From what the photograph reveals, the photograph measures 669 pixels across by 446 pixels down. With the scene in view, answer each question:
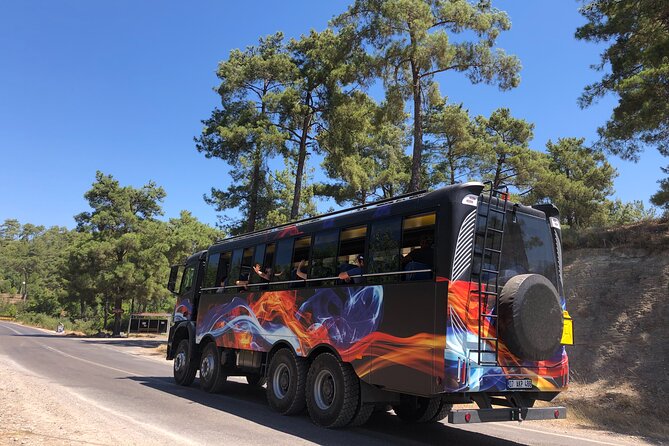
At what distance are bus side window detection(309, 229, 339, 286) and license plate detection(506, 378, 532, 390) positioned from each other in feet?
10.1

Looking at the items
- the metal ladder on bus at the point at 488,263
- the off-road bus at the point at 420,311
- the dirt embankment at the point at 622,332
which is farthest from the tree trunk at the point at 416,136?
the metal ladder on bus at the point at 488,263

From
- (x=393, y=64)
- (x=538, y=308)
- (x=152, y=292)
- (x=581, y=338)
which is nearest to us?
(x=538, y=308)

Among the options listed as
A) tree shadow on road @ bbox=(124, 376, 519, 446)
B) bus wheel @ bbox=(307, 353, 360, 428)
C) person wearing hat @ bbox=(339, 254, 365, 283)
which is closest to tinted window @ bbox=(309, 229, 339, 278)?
person wearing hat @ bbox=(339, 254, 365, 283)

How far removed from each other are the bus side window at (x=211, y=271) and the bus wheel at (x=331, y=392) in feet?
15.4

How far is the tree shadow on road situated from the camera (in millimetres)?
7090

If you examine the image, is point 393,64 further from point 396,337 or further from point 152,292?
point 152,292

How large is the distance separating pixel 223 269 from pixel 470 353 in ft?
23.3

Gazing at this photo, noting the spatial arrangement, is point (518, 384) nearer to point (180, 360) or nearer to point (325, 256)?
point (325, 256)

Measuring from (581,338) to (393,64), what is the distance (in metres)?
11.9

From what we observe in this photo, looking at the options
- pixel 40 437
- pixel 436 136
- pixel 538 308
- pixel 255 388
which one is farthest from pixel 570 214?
pixel 40 437

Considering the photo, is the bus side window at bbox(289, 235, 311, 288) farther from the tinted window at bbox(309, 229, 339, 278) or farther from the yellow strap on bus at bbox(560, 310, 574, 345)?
the yellow strap on bus at bbox(560, 310, 574, 345)

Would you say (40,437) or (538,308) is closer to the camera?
(40,437)

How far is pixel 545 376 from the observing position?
679 cm

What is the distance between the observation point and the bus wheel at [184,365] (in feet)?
40.2
